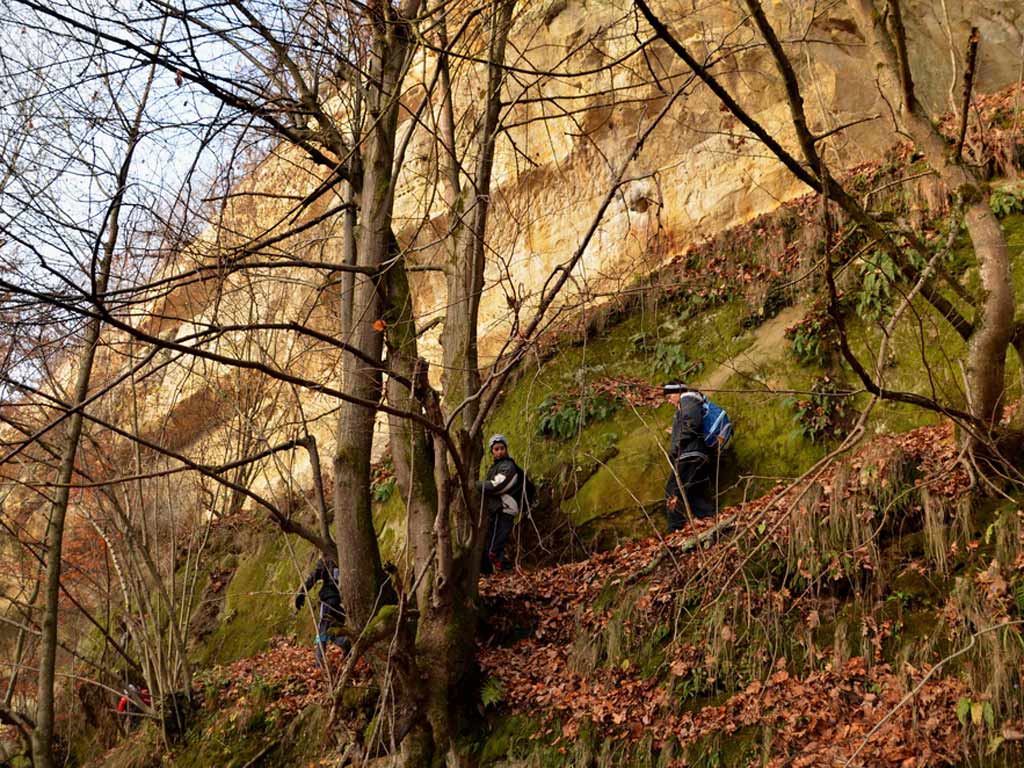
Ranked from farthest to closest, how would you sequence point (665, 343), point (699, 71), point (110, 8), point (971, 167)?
1. point (665, 343)
2. point (971, 167)
3. point (110, 8)
4. point (699, 71)

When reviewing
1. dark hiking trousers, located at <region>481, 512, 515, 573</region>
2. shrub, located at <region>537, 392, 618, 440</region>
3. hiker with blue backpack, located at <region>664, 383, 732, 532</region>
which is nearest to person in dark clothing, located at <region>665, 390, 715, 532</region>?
hiker with blue backpack, located at <region>664, 383, 732, 532</region>

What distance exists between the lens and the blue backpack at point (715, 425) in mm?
8031

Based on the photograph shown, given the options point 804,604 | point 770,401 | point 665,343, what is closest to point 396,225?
point 665,343

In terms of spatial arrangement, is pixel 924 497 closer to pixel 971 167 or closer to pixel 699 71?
pixel 971 167

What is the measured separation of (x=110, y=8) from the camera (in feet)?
14.2

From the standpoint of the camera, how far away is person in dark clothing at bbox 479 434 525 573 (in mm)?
8211

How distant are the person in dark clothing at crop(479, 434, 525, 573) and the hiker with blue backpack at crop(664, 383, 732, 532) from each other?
159cm

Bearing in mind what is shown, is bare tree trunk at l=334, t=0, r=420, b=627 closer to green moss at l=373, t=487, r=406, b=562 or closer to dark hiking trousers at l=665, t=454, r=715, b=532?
dark hiking trousers at l=665, t=454, r=715, b=532

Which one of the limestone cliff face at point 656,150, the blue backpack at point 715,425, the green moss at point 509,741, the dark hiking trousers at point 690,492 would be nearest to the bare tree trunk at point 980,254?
the dark hiking trousers at point 690,492

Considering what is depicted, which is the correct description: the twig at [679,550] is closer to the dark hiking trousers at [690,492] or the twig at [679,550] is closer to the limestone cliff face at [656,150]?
the dark hiking trousers at [690,492]

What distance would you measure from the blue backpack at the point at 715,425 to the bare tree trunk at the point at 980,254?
10.7 ft

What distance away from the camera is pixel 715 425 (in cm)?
809

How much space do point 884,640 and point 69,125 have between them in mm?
6911

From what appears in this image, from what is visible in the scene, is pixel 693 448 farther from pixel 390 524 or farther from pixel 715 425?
pixel 390 524
